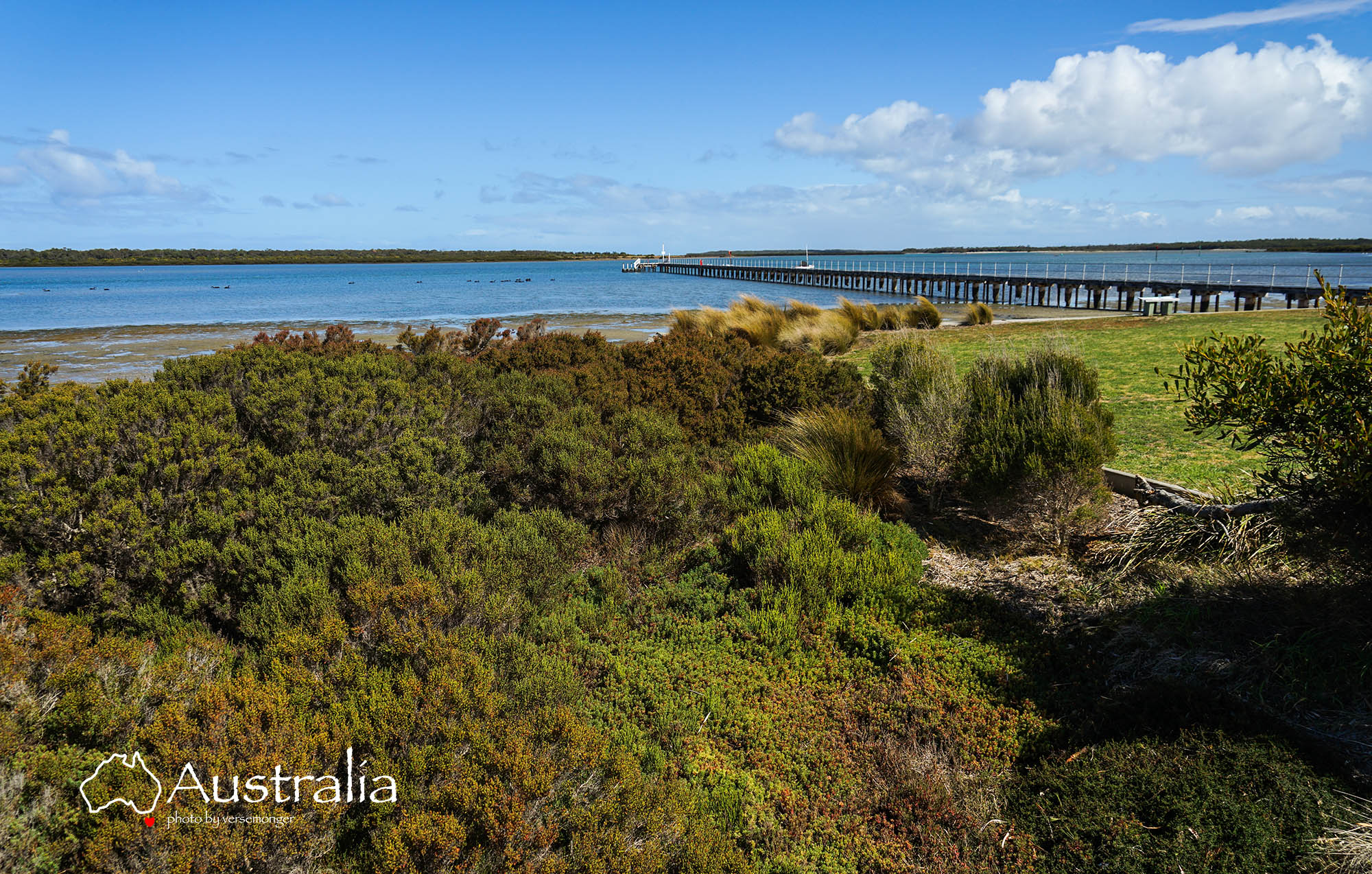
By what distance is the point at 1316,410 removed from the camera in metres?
3.87

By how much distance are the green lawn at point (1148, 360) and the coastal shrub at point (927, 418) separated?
31.3 inches

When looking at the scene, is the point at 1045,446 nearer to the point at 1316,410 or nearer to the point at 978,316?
the point at 1316,410

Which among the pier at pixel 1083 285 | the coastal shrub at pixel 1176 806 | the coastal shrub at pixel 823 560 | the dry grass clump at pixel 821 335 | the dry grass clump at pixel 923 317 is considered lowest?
the coastal shrub at pixel 1176 806

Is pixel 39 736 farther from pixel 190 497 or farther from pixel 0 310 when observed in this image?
pixel 0 310

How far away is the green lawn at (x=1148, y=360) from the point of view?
23.8 feet

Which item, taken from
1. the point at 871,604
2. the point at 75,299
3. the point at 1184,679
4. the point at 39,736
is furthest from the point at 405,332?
the point at 75,299

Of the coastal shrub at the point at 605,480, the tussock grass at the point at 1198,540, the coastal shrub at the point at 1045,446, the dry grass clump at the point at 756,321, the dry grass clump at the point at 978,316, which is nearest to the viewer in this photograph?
the tussock grass at the point at 1198,540

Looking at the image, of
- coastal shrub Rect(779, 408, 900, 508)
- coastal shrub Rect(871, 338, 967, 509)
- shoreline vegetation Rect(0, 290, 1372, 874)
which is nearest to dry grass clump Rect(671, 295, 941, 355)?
coastal shrub Rect(871, 338, 967, 509)

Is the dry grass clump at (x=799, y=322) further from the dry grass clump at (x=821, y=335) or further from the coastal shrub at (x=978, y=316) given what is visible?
the coastal shrub at (x=978, y=316)

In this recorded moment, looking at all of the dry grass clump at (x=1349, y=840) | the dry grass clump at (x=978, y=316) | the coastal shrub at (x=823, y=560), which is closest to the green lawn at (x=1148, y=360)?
the dry grass clump at (x=978, y=316)

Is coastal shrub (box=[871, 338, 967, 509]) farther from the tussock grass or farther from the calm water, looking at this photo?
the calm water

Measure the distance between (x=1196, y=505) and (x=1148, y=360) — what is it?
356 inches

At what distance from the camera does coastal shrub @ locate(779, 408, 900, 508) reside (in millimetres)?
7211

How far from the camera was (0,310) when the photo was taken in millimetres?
43656
